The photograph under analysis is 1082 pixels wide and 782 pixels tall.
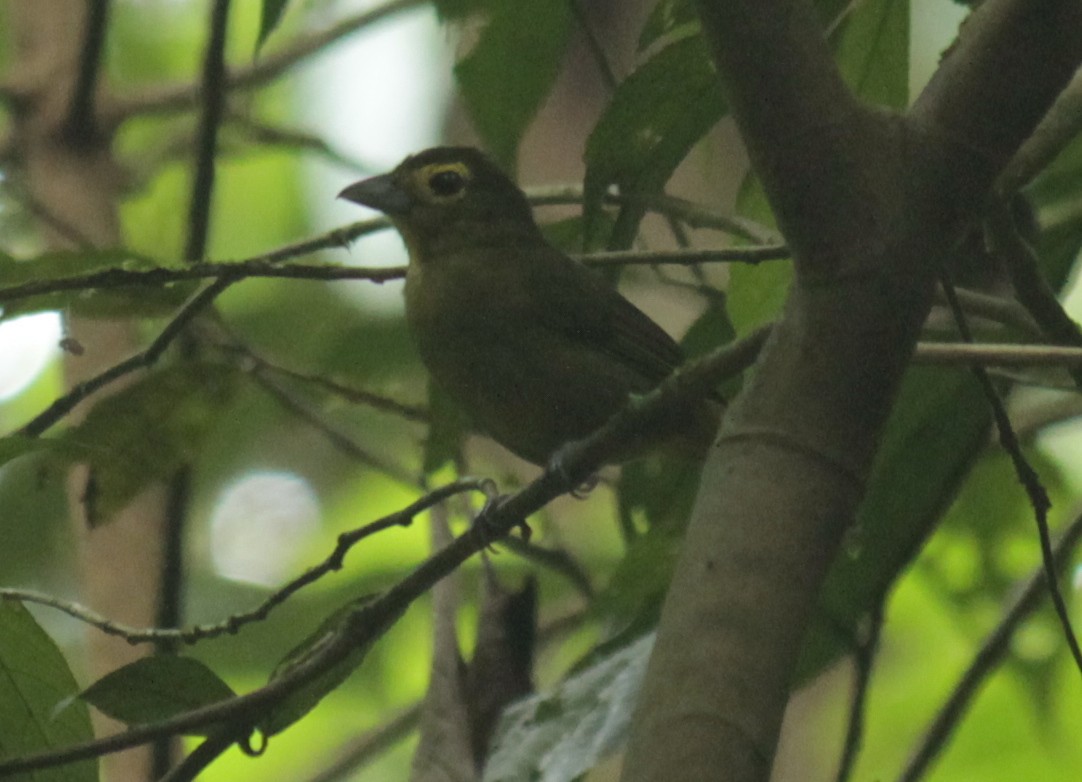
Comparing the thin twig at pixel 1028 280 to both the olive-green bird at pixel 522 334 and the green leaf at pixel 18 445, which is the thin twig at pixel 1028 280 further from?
the green leaf at pixel 18 445

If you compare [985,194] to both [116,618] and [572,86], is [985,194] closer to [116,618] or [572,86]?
[116,618]

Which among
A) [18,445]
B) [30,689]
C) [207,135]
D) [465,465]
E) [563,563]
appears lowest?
[30,689]

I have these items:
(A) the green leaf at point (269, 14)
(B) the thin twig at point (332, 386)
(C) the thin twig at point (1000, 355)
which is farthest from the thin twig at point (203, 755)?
(B) the thin twig at point (332, 386)

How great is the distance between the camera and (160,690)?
1.91 metres

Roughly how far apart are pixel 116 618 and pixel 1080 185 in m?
2.04

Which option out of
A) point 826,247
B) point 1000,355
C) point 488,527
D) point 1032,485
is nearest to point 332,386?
point 488,527

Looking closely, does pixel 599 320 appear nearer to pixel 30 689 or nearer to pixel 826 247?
pixel 30 689

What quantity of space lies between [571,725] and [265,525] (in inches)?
146

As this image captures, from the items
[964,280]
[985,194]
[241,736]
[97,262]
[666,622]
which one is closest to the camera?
[666,622]

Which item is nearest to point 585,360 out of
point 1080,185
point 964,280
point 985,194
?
point 964,280

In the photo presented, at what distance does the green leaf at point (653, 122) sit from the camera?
221 cm

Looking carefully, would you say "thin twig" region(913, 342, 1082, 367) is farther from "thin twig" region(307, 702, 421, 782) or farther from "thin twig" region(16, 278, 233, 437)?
"thin twig" region(307, 702, 421, 782)

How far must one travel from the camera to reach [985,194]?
5.02 ft

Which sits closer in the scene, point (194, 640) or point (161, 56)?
point (194, 640)
